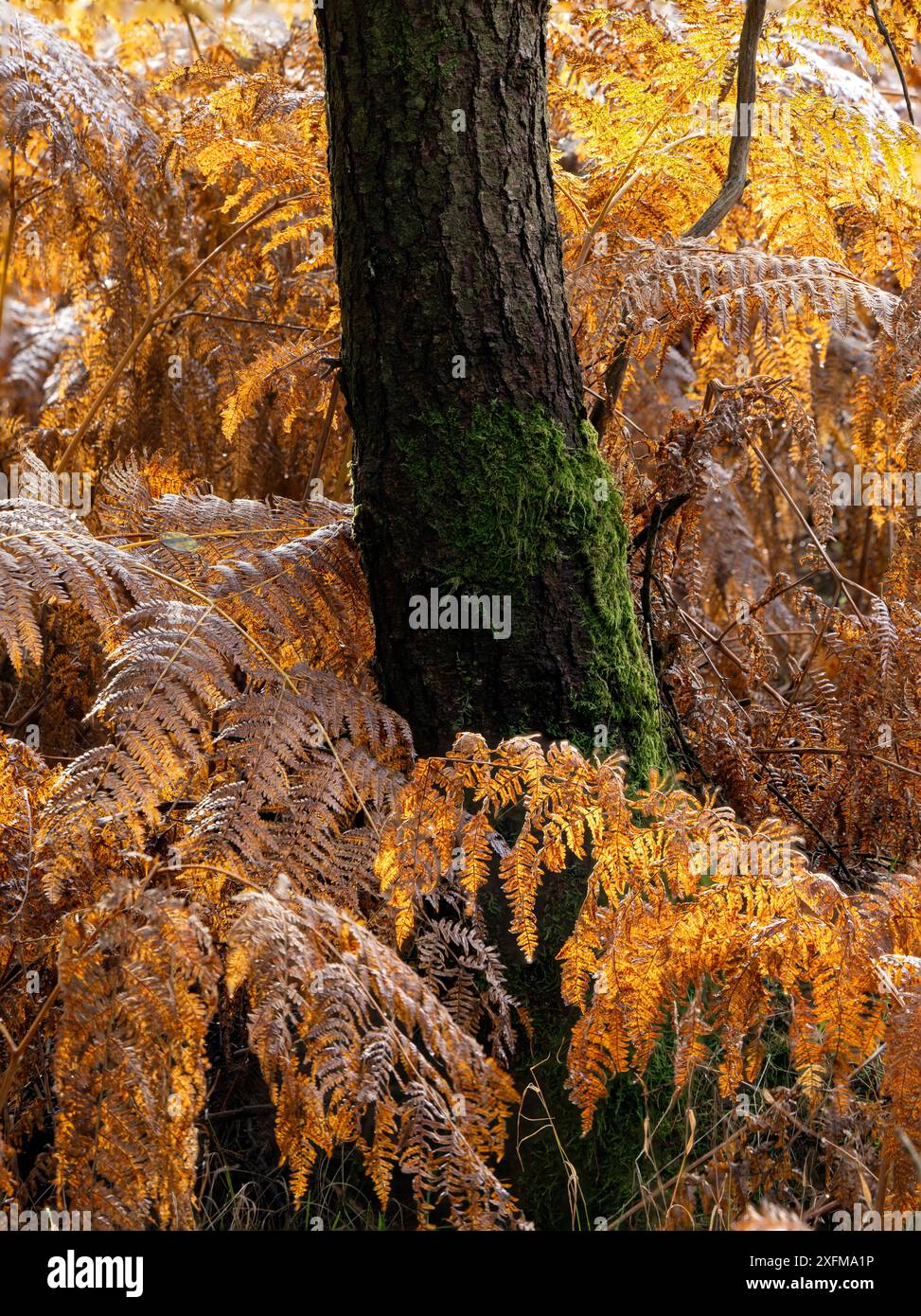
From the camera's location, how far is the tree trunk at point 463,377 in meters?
1.98

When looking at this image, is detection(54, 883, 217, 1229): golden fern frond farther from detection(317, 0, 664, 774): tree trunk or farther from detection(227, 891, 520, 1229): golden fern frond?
detection(317, 0, 664, 774): tree trunk

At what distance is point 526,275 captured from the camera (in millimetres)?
2051

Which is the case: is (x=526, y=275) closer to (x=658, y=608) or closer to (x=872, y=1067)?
(x=658, y=608)

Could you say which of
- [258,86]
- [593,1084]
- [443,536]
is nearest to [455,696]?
[443,536]

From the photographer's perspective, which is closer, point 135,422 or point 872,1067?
point 872,1067

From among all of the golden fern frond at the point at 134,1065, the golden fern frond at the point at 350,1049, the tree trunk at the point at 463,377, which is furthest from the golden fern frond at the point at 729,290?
the golden fern frond at the point at 134,1065

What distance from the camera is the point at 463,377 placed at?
6.66 ft

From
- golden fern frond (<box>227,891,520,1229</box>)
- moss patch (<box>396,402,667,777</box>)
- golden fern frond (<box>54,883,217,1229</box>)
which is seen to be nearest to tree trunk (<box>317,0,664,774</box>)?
moss patch (<box>396,402,667,777</box>)

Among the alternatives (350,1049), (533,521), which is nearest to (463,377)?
(533,521)

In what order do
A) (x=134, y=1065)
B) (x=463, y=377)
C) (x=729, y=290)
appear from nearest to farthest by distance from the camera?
(x=134, y=1065) → (x=463, y=377) → (x=729, y=290)

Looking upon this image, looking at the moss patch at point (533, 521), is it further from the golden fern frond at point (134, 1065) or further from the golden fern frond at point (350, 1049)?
the golden fern frond at point (134, 1065)

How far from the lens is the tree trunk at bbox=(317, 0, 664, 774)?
6.50ft

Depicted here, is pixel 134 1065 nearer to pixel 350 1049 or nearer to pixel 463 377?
pixel 350 1049
